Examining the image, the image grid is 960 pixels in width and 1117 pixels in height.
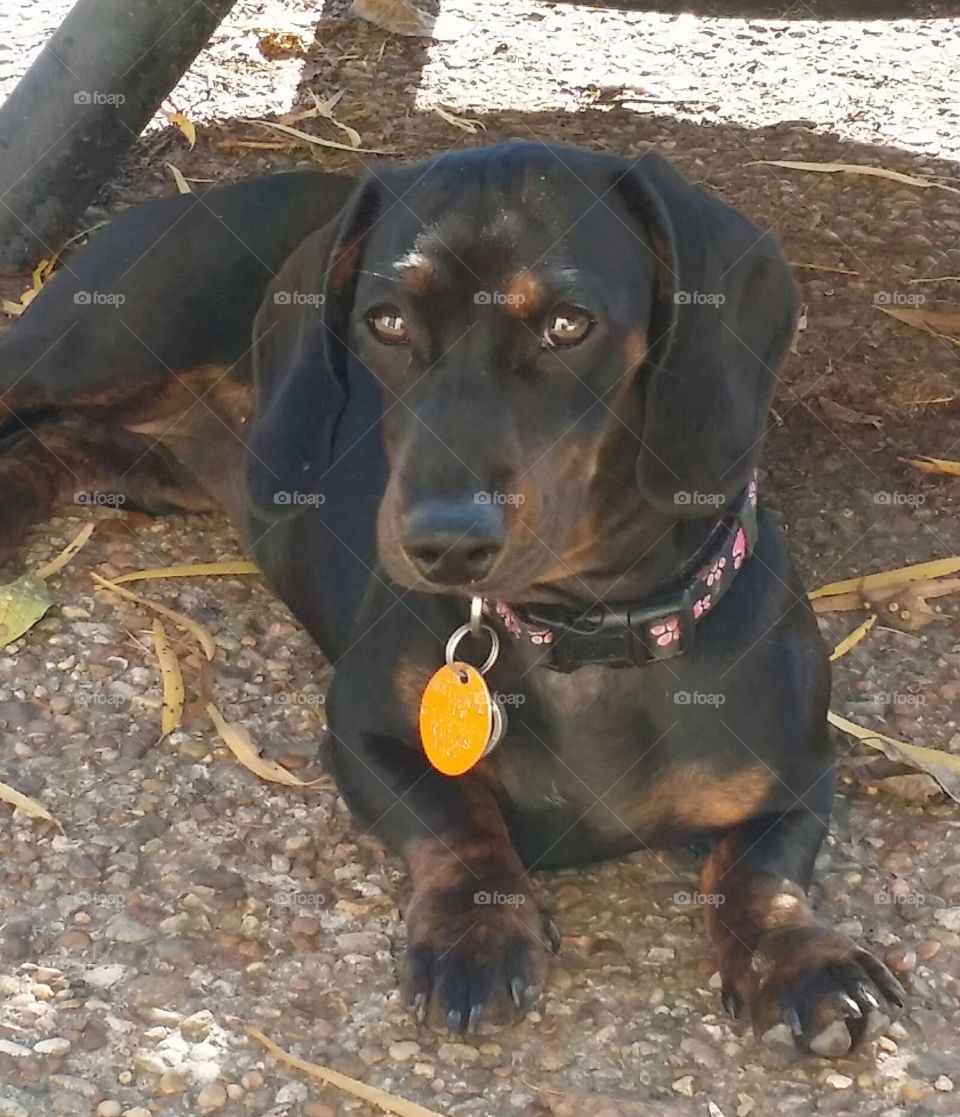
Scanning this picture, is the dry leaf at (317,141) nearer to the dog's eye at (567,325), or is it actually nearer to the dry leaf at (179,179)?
the dry leaf at (179,179)

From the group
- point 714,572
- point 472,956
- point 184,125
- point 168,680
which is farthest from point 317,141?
point 472,956

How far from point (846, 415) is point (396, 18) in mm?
3058

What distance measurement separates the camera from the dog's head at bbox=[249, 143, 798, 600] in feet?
8.12

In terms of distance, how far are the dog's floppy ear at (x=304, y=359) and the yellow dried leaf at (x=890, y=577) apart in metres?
1.29

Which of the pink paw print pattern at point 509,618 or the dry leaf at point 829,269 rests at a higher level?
the pink paw print pattern at point 509,618

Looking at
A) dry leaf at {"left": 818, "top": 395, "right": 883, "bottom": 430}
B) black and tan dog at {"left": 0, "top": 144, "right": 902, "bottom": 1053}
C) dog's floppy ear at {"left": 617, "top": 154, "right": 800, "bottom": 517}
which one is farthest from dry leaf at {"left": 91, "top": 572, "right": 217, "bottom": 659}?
dry leaf at {"left": 818, "top": 395, "right": 883, "bottom": 430}

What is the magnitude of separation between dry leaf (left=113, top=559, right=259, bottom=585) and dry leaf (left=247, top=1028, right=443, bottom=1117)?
5.00 feet

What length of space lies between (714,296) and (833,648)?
1.25 m

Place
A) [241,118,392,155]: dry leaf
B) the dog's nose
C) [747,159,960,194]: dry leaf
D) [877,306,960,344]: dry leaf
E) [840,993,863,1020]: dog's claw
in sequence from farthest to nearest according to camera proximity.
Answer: [241,118,392,155]: dry leaf, [747,159,960,194]: dry leaf, [877,306,960,344]: dry leaf, [840,993,863,1020]: dog's claw, the dog's nose

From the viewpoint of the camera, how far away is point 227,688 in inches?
137

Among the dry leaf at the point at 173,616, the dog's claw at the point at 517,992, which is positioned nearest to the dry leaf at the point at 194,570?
the dry leaf at the point at 173,616

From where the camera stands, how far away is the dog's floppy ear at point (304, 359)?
115 inches

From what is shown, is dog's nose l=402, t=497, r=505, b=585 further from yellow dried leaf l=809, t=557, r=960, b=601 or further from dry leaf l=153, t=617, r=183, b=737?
yellow dried leaf l=809, t=557, r=960, b=601

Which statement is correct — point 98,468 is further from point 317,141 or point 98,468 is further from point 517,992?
point 517,992
